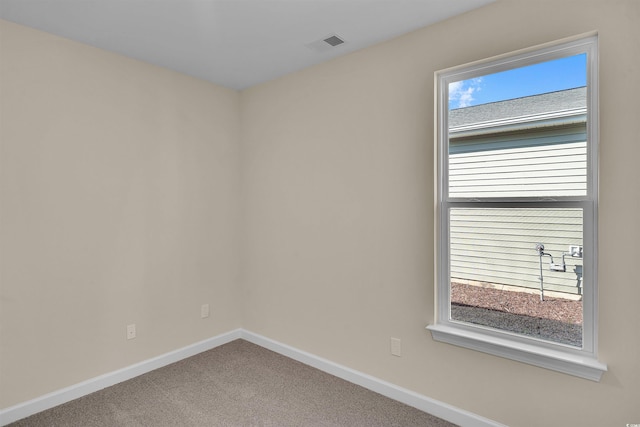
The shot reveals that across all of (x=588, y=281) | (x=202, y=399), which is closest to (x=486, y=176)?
(x=588, y=281)

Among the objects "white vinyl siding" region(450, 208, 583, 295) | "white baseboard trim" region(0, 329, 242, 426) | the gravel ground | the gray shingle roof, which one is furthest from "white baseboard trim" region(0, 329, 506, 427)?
the gray shingle roof

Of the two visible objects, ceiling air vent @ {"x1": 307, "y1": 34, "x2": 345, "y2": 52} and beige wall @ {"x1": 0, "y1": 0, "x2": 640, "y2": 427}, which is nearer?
beige wall @ {"x1": 0, "y1": 0, "x2": 640, "y2": 427}

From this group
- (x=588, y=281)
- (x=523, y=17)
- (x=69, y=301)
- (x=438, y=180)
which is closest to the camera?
(x=588, y=281)

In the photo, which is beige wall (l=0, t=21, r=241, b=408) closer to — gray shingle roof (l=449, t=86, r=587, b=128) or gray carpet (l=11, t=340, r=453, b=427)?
gray carpet (l=11, t=340, r=453, b=427)

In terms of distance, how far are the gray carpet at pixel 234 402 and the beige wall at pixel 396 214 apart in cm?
24

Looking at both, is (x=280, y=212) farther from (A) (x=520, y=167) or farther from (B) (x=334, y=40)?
(A) (x=520, y=167)

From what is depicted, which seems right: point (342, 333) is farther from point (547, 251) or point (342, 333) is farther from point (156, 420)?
point (547, 251)

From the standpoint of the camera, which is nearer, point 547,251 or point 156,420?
point 547,251

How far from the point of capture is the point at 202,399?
2.46 metres

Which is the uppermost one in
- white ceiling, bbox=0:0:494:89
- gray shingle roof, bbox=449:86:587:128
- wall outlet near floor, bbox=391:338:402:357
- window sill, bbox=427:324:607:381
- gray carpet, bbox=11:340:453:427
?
white ceiling, bbox=0:0:494:89

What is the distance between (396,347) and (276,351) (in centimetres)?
126

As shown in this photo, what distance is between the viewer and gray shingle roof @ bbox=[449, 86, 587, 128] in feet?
6.06

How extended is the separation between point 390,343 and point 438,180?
1190 millimetres

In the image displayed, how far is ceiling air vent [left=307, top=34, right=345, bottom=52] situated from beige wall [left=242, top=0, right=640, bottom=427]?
189mm
